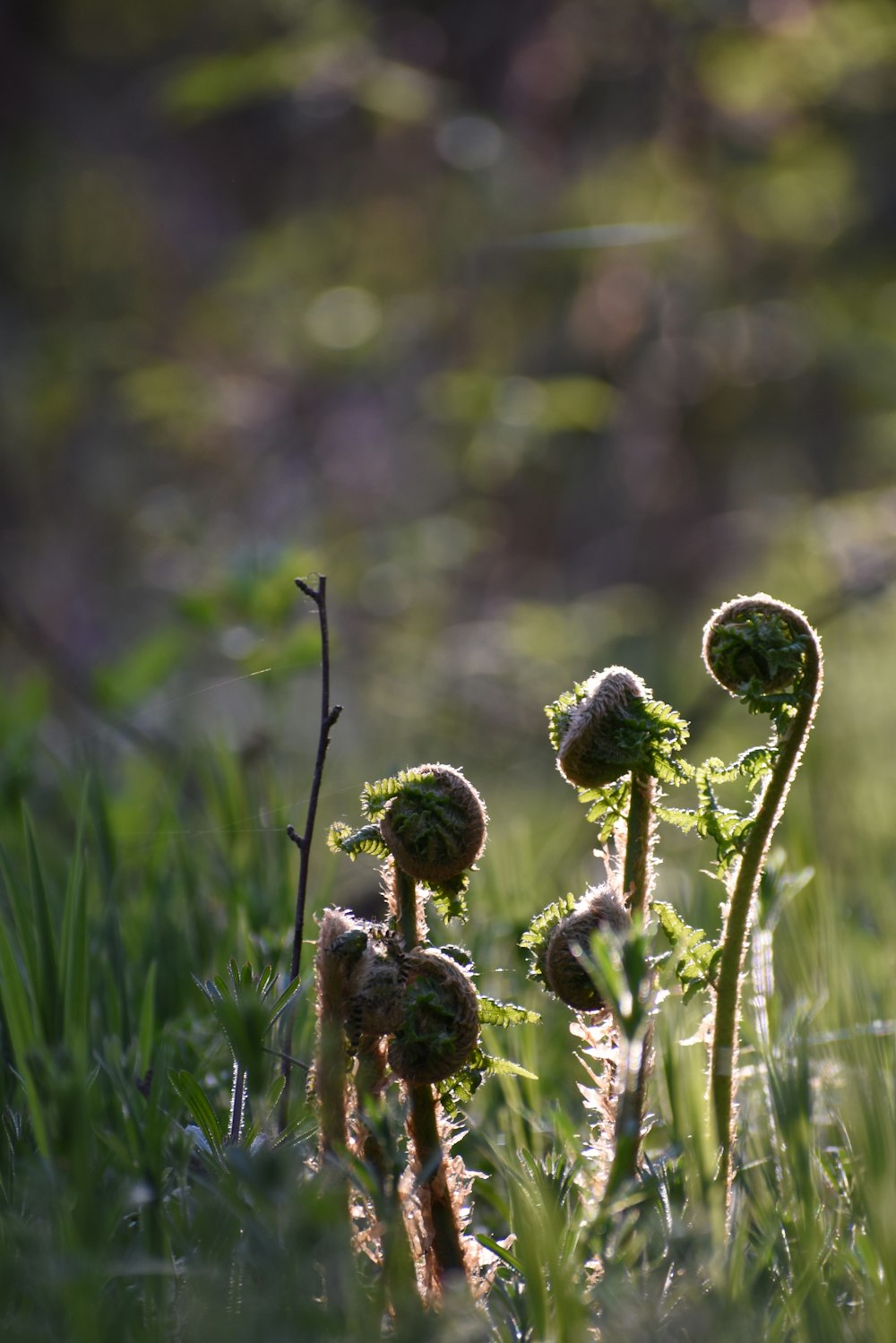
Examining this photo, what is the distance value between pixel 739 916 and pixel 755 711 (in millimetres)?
96

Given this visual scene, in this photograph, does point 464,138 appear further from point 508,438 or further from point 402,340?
point 508,438

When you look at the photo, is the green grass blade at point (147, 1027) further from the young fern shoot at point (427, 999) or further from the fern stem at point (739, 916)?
the fern stem at point (739, 916)

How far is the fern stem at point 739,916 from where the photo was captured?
56cm

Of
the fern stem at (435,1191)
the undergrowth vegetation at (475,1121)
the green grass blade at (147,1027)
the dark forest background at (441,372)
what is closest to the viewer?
the undergrowth vegetation at (475,1121)

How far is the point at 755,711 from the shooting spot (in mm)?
563

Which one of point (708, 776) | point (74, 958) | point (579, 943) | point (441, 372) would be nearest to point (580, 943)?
point (579, 943)

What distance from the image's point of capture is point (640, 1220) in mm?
531

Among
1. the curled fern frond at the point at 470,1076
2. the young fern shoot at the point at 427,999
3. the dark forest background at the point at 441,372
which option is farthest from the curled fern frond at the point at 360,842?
the dark forest background at the point at 441,372

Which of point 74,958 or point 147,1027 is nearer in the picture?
point 74,958

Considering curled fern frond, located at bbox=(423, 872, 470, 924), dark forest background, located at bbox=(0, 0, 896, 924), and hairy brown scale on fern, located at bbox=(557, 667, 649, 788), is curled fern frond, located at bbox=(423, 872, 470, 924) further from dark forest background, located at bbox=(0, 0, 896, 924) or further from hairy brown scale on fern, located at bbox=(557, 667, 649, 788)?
dark forest background, located at bbox=(0, 0, 896, 924)

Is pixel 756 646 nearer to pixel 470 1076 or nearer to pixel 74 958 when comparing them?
pixel 470 1076

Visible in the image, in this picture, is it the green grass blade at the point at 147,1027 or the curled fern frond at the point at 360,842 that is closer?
the curled fern frond at the point at 360,842

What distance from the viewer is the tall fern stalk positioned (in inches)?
22.1

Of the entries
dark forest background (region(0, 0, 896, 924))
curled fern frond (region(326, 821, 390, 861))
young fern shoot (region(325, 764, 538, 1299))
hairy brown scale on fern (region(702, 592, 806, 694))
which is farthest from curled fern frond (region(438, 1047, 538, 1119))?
dark forest background (region(0, 0, 896, 924))
